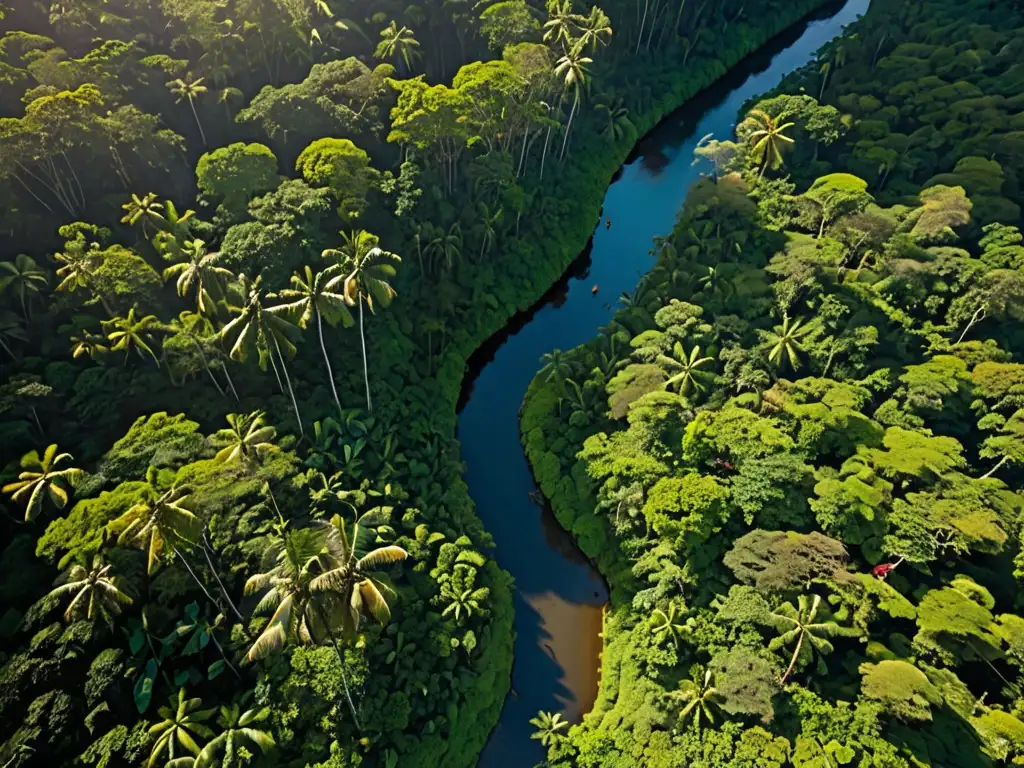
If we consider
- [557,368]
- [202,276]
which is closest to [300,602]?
[202,276]

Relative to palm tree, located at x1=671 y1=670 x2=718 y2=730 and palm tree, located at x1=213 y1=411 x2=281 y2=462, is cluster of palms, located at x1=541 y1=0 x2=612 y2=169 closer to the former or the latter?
palm tree, located at x1=213 y1=411 x2=281 y2=462

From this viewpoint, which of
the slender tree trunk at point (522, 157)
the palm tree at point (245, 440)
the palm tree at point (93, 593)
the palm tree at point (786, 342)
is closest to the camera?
the palm tree at point (93, 593)

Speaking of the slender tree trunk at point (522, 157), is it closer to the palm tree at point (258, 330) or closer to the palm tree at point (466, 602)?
the palm tree at point (258, 330)

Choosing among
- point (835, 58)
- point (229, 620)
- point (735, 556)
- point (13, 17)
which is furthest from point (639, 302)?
point (13, 17)

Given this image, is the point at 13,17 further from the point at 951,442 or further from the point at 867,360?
the point at 951,442

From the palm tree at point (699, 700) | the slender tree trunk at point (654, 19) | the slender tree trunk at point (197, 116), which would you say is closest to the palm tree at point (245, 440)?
the palm tree at point (699, 700)
